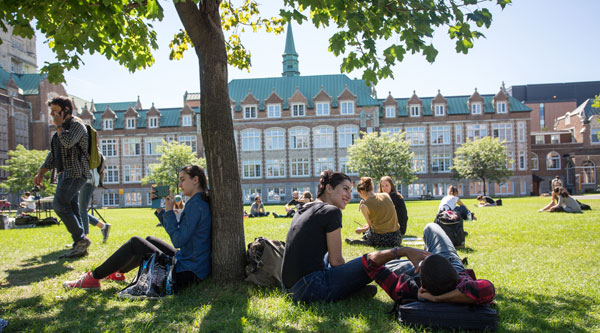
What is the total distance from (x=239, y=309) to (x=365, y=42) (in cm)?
356

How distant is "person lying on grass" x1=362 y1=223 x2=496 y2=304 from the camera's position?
3447mm

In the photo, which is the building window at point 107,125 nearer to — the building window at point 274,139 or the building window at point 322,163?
the building window at point 274,139

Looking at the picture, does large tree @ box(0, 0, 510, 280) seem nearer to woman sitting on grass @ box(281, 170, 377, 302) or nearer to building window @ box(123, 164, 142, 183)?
woman sitting on grass @ box(281, 170, 377, 302)

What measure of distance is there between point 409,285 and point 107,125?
2333 inches

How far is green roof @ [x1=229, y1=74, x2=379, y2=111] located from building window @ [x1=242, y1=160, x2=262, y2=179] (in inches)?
266

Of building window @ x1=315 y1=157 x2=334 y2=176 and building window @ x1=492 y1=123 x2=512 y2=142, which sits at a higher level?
building window @ x1=492 y1=123 x2=512 y2=142

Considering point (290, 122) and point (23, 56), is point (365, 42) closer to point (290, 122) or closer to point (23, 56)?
point (290, 122)

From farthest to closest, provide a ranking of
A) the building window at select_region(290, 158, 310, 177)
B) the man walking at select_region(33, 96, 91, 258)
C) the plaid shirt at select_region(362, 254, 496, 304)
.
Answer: the building window at select_region(290, 158, 310, 177)
the man walking at select_region(33, 96, 91, 258)
the plaid shirt at select_region(362, 254, 496, 304)

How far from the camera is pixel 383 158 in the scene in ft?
144

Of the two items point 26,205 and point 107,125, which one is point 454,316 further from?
point 107,125

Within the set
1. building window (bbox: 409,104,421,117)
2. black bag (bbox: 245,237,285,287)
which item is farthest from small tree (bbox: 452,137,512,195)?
black bag (bbox: 245,237,285,287)

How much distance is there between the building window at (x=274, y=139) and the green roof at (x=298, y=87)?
3.07 m

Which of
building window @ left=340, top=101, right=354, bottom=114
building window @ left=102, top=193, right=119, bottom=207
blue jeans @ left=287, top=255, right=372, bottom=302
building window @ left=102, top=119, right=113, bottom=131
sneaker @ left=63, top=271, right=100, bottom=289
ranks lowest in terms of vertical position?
building window @ left=102, top=193, right=119, bottom=207

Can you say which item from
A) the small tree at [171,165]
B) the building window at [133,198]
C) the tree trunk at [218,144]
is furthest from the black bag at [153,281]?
the building window at [133,198]
